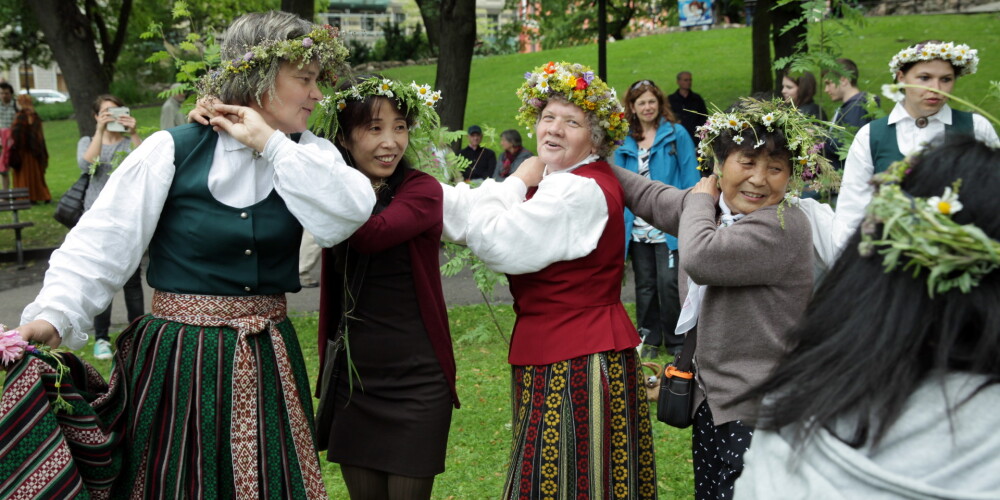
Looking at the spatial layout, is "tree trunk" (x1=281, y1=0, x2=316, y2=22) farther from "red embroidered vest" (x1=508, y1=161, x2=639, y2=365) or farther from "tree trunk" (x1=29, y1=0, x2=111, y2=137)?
"red embroidered vest" (x1=508, y1=161, x2=639, y2=365)

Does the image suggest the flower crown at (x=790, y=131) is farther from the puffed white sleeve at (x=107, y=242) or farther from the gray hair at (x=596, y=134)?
the puffed white sleeve at (x=107, y=242)

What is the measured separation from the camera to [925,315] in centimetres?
146

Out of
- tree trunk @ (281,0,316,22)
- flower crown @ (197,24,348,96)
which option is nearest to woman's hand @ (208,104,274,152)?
flower crown @ (197,24,348,96)

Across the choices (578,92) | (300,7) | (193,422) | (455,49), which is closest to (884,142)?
(578,92)

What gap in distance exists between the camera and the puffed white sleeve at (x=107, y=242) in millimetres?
2615

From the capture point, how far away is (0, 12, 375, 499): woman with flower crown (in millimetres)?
2670

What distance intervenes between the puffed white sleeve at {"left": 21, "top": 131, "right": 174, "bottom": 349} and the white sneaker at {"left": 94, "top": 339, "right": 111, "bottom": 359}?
179 inches

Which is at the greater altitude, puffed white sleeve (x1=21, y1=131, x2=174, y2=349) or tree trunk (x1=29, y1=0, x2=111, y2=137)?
tree trunk (x1=29, y1=0, x2=111, y2=137)

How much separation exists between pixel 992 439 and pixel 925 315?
20 cm

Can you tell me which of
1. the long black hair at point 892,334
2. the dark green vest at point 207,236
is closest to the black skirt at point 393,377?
the dark green vest at point 207,236

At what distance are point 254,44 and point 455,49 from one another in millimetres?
8583

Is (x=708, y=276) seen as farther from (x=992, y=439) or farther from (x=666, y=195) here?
(x=992, y=439)

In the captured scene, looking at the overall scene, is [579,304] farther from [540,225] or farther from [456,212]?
[456,212]

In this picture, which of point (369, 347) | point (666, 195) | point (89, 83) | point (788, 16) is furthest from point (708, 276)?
point (89, 83)
